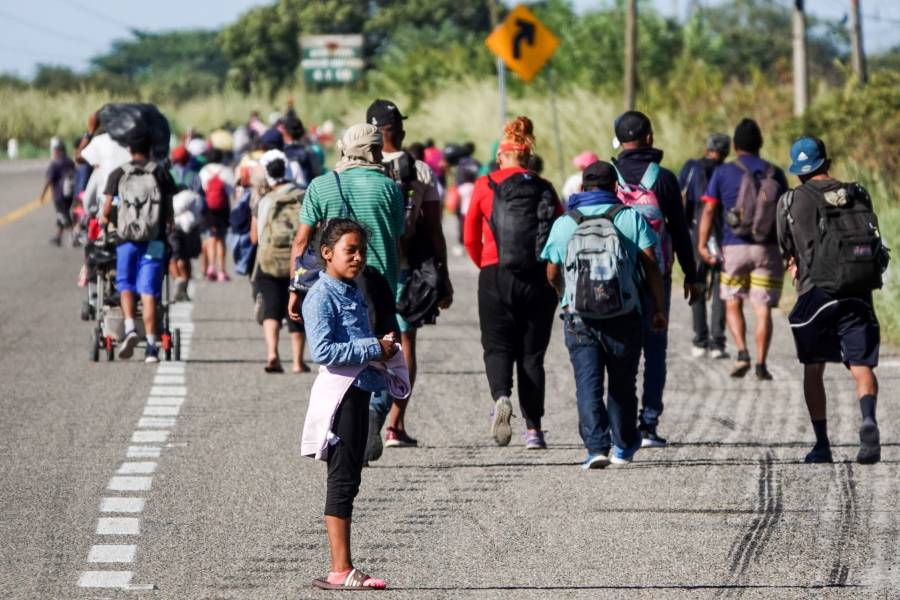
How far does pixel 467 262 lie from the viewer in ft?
85.9

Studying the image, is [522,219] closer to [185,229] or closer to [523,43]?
[185,229]

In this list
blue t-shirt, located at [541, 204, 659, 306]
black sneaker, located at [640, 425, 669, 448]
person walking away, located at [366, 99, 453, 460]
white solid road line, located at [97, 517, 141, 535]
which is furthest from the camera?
black sneaker, located at [640, 425, 669, 448]

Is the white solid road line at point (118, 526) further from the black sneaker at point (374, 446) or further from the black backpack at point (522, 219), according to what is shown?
the black backpack at point (522, 219)

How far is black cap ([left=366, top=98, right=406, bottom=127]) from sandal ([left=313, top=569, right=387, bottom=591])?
151 inches

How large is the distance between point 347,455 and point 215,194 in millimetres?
14393

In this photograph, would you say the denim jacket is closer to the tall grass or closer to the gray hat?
the gray hat

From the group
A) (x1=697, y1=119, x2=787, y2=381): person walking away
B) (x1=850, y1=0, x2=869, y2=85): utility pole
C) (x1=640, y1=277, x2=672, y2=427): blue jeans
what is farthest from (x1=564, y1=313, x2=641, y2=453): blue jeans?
(x1=850, y1=0, x2=869, y2=85): utility pole

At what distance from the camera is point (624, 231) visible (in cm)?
990

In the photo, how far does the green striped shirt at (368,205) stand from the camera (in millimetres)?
10016

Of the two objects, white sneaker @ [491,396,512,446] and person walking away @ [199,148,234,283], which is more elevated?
person walking away @ [199,148,234,283]

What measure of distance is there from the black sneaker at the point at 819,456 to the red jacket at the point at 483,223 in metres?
1.98

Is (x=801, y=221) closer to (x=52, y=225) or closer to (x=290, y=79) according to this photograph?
(x=52, y=225)

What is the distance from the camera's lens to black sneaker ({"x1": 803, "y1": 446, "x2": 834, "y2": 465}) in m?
10.5

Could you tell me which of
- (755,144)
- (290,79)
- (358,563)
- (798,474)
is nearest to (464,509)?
(358,563)
